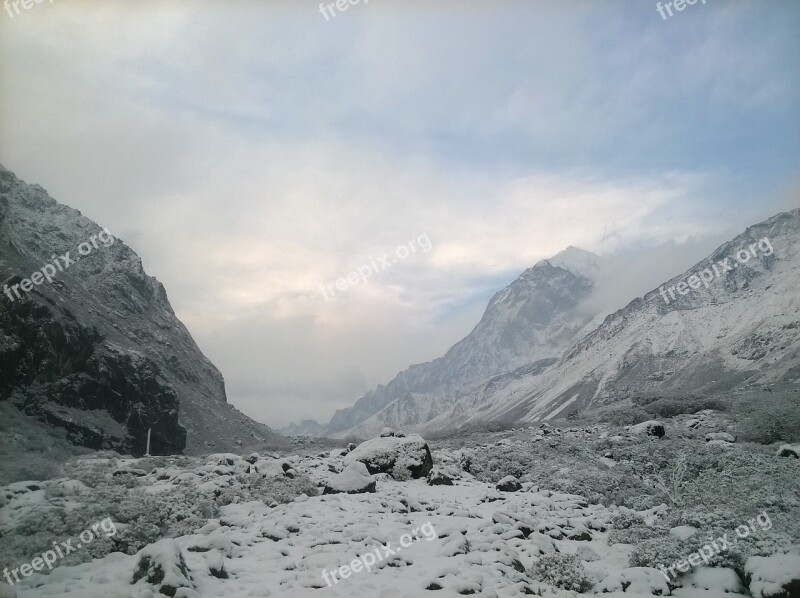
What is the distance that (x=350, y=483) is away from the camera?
48.7ft

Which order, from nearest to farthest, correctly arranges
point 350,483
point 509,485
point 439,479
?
point 350,483 < point 509,485 < point 439,479

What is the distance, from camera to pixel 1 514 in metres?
9.00

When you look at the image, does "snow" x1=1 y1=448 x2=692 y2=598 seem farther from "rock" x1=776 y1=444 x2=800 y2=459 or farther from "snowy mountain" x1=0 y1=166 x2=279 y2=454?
"snowy mountain" x1=0 y1=166 x2=279 y2=454

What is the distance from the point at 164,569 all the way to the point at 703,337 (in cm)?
13774

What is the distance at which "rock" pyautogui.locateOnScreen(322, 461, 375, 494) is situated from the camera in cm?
1454

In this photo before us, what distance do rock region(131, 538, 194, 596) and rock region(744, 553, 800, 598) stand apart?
9.01 metres

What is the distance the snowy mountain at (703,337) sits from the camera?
9038cm

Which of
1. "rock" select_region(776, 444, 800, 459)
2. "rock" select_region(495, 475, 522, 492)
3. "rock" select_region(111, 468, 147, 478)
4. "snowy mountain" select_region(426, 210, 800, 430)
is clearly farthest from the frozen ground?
"snowy mountain" select_region(426, 210, 800, 430)

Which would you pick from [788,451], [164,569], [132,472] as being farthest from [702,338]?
[164,569]

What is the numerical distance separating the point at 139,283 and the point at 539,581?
297 ft

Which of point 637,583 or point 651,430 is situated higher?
point 637,583

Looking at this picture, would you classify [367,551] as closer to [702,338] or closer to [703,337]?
[702,338]

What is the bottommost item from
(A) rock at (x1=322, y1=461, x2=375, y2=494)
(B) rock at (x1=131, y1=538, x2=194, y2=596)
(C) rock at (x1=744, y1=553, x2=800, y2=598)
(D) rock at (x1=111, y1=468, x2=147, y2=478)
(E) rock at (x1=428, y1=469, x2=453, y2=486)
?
(C) rock at (x1=744, y1=553, x2=800, y2=598)

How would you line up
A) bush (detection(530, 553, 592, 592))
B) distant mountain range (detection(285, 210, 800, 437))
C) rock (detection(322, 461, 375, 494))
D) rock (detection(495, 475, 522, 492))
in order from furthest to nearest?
1. distant mountain range (detection(285, 210, 800, 437))
2. rock (detection(495, 475, 522, 492))
3. rock (detection(322, 461, 375, 494))
4. bush (detection(530, 553, 592, 592))
